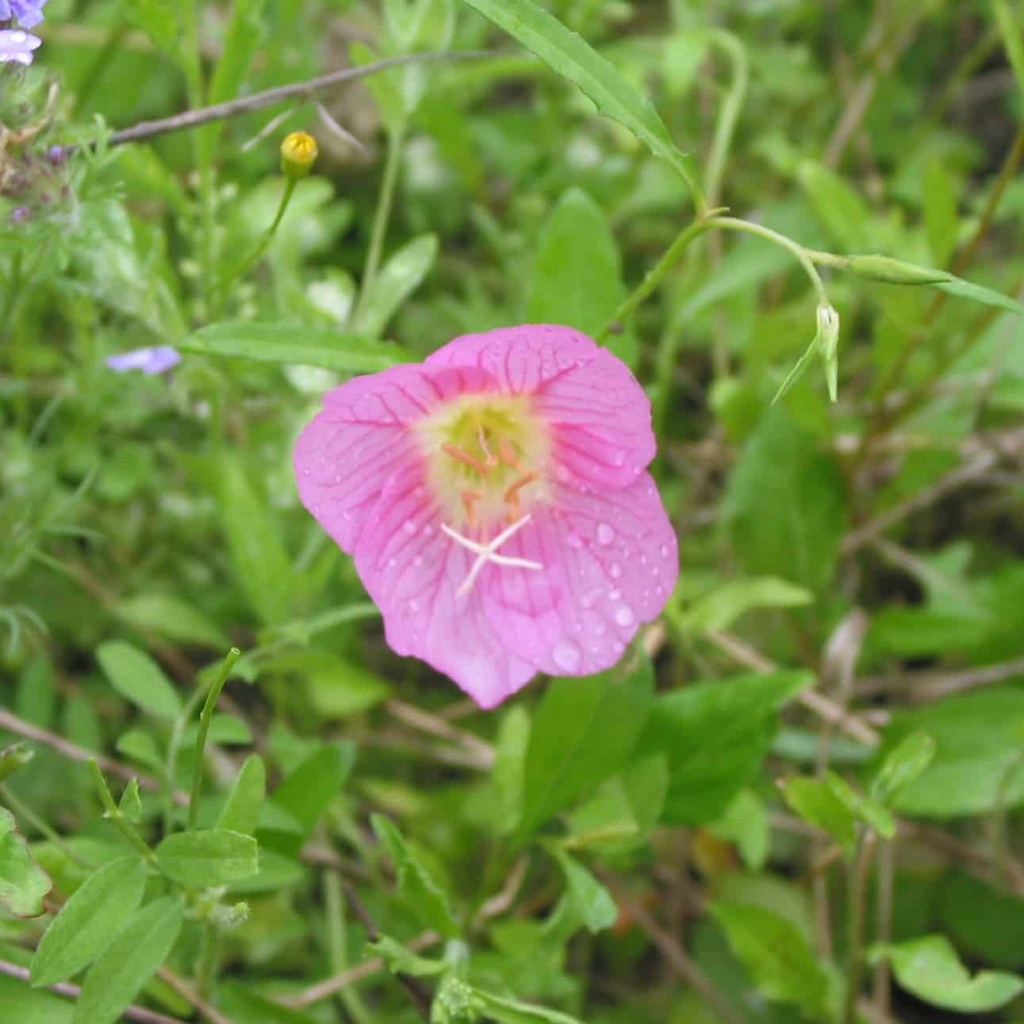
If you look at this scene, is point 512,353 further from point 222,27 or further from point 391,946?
point 222,27

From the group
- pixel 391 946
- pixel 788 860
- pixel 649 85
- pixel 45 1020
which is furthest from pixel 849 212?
pixel 45 1020

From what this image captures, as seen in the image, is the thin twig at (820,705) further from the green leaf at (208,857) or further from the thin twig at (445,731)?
the green leaf at (208,857)

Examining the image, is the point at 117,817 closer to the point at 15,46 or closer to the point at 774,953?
the point at 15,46

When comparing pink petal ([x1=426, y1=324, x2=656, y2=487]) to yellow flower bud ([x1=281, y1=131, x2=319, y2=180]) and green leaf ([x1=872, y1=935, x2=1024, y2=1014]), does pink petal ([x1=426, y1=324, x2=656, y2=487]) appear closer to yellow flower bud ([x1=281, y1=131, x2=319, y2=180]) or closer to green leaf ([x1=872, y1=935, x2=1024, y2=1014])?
yellow flower bud ([x1=281, y1=131, x2=319, y2=180])

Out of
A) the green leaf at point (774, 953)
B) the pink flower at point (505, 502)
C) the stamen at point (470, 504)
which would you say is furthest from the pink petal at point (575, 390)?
the green leaf at point (774, 953)

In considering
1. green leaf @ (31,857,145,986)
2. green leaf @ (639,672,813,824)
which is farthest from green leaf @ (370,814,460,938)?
green leaf @ (639,672,813,824)

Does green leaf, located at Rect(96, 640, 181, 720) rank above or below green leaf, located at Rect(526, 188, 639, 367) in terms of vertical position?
below
